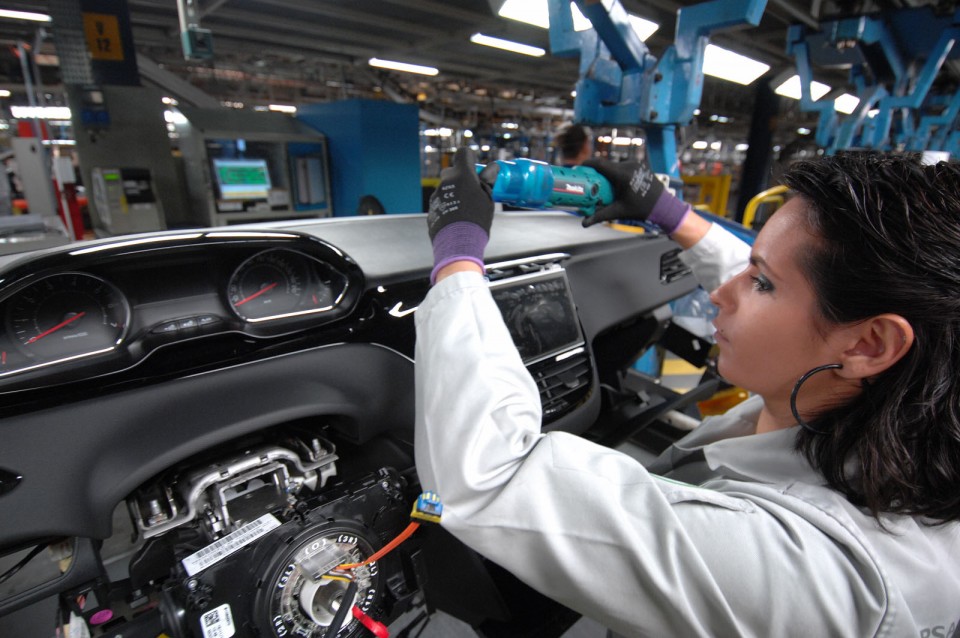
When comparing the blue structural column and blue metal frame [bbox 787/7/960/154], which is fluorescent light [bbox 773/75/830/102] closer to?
blue metal frame [bbox 787/7/960/154]

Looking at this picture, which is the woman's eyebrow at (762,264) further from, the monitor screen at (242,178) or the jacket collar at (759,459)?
the monitor screen at (242,178)

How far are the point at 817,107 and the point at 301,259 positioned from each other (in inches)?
241

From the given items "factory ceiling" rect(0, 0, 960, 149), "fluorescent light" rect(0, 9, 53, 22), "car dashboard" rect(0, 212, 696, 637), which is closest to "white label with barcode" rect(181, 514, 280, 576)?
"car dashboard" rect(0, 212, 696, 637)

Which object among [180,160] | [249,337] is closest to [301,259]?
[249,337]

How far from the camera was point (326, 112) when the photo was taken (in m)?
6.65

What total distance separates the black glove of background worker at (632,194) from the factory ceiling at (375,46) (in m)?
3.25

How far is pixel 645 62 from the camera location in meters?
2.01

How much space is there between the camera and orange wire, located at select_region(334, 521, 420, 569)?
0.94 meters

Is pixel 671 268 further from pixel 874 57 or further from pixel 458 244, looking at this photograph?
pixel 874 57

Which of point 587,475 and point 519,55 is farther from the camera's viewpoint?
point 519,55

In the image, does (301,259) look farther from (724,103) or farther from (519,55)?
(724,103)

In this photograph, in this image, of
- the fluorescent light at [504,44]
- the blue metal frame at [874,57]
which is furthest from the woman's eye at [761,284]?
the fluorescent light at [504,44]

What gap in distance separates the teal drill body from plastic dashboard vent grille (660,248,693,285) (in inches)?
31.7

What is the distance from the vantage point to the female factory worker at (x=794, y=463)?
594 millimetres
